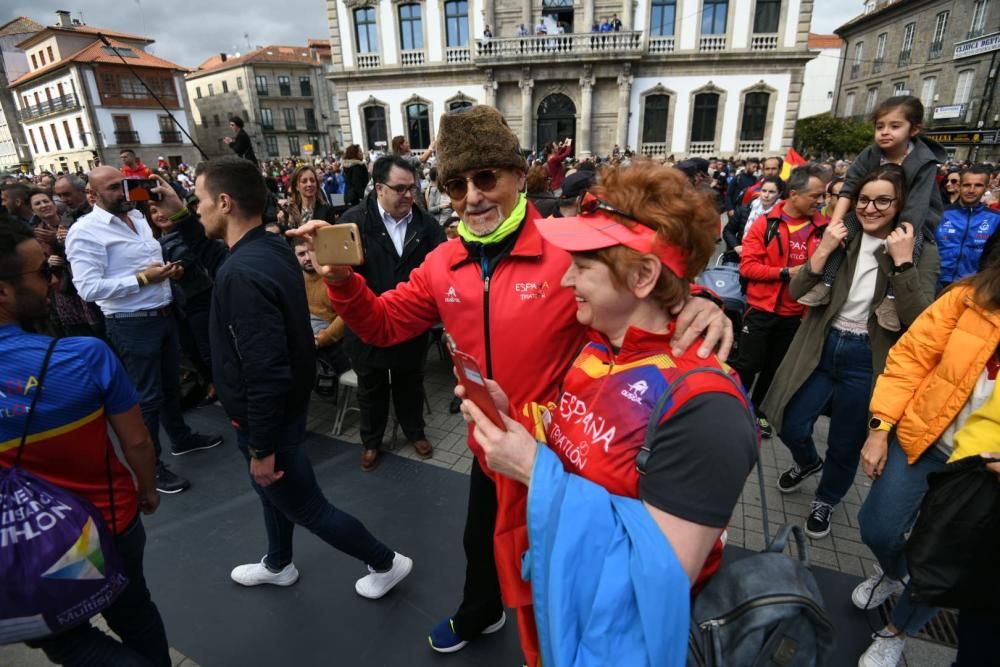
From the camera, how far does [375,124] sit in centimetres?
2725

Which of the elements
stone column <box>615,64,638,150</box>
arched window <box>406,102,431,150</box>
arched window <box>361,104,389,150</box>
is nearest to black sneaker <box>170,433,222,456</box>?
stone column <box>615,64,638,150</box>

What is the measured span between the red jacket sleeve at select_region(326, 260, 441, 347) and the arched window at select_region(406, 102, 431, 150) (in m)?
26.8

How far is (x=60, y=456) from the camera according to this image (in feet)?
5.35

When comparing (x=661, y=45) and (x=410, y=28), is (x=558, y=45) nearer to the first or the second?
(x=661, y=45)

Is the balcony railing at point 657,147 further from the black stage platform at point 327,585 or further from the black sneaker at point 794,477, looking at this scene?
the black stage platform at point 327,585

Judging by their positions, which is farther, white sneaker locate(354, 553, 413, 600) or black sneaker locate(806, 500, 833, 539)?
black sneaker locate(806, 500, 833, 539)

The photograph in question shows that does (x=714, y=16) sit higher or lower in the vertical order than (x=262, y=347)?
higher

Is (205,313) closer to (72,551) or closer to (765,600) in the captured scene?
(72,551)

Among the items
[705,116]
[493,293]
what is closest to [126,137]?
[705,116]

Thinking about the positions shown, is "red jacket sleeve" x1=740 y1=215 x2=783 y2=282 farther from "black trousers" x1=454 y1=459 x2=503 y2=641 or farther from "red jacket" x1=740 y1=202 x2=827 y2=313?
"black trousers" x1=454 y1=459 x2=503 y2=641

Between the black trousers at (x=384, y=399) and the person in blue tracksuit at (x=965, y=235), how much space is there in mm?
4827

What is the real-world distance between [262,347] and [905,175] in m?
3.59

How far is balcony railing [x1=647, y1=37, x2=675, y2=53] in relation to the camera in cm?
2392

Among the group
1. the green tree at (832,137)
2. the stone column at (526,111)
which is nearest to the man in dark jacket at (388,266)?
the stone column at (526,111)
